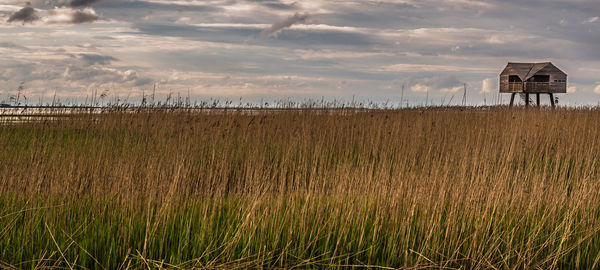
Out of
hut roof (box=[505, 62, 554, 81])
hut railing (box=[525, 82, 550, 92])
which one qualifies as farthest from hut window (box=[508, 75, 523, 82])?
hut railing (box=[525, 82, 550, 92])

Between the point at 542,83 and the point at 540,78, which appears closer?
the point at 542,83

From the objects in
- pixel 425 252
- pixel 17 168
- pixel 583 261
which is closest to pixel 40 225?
pixel 17 168

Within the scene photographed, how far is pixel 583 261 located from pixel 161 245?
3.61 m

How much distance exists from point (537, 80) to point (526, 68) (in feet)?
3.48

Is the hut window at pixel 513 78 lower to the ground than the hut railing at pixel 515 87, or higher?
higher

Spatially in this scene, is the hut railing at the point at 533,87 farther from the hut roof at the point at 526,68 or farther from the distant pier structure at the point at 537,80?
the hut roof at the point at 526,68

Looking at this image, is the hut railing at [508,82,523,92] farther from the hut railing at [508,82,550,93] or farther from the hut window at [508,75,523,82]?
the hut window at [508,75,523,82]

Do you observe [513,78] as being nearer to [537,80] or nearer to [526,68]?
[526,68]

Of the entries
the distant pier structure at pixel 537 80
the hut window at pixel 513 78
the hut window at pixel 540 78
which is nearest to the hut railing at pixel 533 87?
the distant pier structure at pixel 537 80

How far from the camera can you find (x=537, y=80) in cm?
3253

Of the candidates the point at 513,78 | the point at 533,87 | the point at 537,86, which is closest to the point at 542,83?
the point at 537,86

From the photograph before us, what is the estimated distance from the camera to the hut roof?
32.1 m

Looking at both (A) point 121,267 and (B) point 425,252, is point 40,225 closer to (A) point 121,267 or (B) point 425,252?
(A) point 121,267

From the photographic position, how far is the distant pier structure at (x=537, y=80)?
31766 mm
